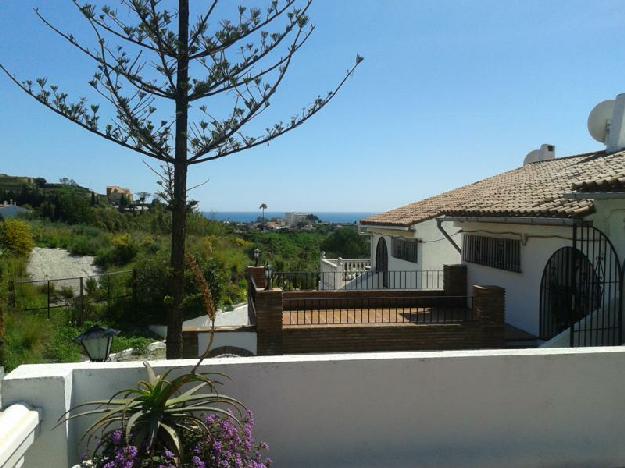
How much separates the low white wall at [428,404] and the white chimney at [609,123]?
34.0 feet

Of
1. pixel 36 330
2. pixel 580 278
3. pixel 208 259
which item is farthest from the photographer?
pixel 208 259

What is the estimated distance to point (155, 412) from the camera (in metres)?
2.96

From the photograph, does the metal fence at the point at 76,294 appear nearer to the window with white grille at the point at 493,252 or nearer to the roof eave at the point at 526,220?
the window with white grille at the point at 493,252

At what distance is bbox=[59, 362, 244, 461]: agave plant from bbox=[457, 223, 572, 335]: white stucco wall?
24.6ft

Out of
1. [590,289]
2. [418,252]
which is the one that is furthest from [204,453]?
[418,252]

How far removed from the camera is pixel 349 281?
20594mm

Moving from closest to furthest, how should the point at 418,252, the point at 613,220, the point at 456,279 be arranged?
1. the point at 613,220
2. the point at 456,279
3. the point at 418,252

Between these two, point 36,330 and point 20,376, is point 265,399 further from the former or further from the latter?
point 36,330

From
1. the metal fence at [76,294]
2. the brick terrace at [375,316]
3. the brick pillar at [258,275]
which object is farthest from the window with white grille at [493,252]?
the metal fence at [76,294]

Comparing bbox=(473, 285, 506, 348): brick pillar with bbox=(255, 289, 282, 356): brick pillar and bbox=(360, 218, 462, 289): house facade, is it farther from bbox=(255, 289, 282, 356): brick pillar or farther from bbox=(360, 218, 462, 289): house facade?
bbox=(360, 218, 462, 289): house facade

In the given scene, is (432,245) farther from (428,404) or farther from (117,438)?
(117,438)

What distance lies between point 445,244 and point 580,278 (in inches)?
295

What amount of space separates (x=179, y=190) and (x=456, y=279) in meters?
8.38

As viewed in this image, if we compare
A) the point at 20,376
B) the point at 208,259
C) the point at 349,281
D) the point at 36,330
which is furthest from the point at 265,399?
the point at 349,281
